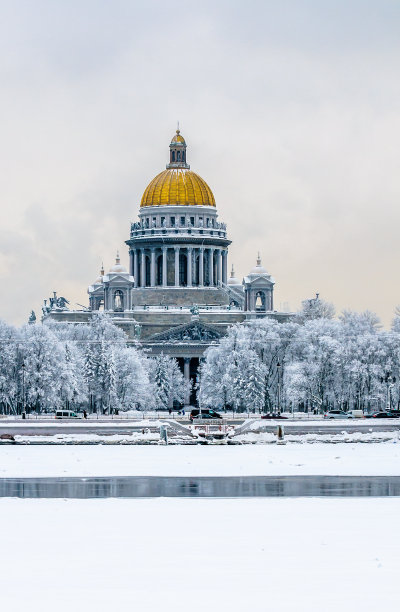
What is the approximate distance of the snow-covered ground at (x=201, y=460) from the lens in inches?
2272

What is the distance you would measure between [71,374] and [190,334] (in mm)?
51840

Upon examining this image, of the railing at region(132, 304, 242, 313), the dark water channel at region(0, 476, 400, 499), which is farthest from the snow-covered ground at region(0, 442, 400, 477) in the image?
the railing at region(132, 304, 242, 313)

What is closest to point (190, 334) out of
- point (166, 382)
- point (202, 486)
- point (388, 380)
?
point (166, 382)

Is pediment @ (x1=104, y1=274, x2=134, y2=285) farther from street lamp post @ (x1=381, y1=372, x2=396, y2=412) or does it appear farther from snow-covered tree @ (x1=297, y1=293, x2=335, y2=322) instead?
street lamp post @ (x1=381, y1=372, x2=396, y2=412)

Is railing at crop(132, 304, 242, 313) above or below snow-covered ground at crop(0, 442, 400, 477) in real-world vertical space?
above

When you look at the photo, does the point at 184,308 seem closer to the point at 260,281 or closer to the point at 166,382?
the point at 260,281

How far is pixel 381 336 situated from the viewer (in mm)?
138500

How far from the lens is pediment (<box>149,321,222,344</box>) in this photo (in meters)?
186
